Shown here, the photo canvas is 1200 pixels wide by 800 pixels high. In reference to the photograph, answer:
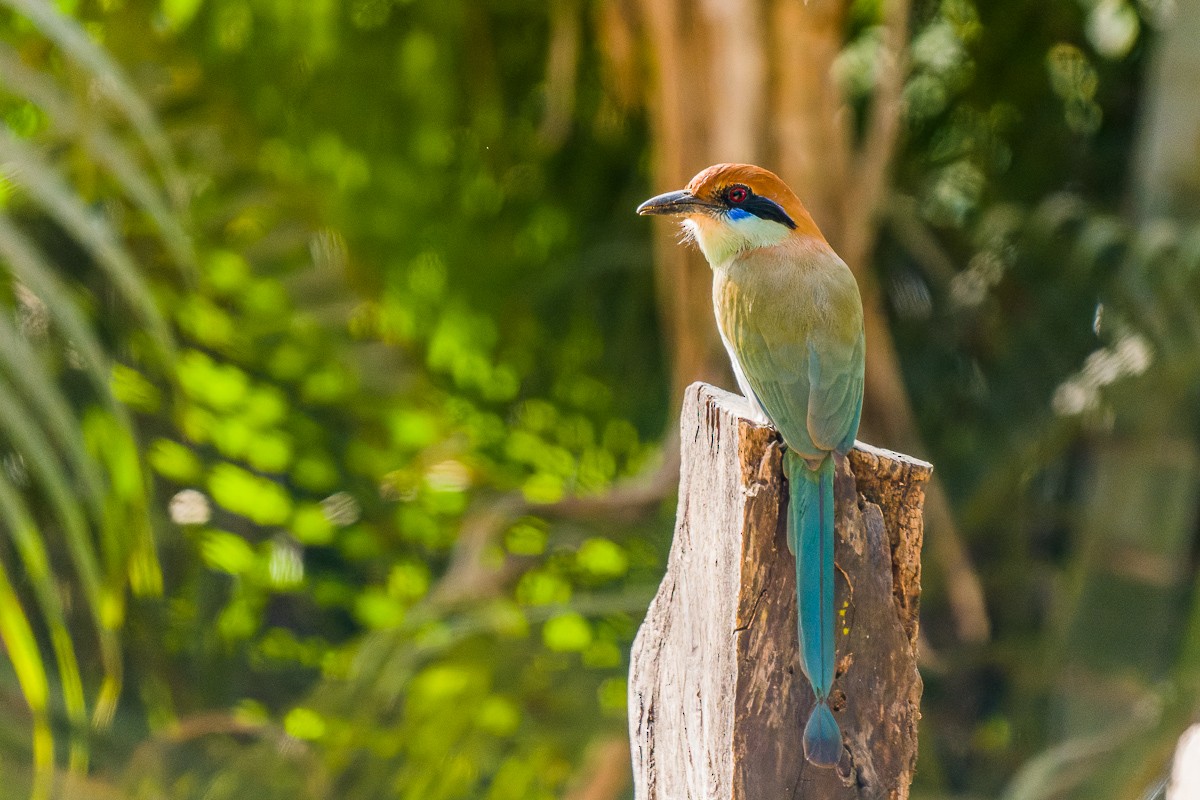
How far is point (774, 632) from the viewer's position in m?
1.12

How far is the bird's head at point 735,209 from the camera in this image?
1704mm

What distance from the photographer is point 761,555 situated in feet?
3.72

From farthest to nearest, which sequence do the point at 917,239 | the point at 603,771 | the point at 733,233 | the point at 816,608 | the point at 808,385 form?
1. the point at 917,239
2. the point at 603,771
3. the point at 733,233
4. the point at 808,385
5. the point at 816,608

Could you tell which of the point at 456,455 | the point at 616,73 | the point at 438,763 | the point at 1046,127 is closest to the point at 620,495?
the point at 456,455

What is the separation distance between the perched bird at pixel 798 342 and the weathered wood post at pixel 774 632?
0.08ft

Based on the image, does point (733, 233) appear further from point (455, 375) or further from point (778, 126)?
point (455, 375)

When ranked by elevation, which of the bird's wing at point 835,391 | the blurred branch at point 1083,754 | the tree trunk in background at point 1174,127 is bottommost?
the blurred branch at point 1083,754

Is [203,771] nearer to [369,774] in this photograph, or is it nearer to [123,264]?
[369,774]

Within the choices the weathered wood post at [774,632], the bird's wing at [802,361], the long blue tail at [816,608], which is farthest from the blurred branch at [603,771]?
the long blue tail at [816,608]

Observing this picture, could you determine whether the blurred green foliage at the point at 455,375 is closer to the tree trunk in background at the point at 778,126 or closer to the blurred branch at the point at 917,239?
the blurred branch at the point at 917,239

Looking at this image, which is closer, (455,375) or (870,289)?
(870,289)

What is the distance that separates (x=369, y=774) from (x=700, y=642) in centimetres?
271

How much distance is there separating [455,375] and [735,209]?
9.04 feet

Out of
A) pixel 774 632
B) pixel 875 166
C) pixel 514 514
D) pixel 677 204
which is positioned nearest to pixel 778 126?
pixel 875 166
